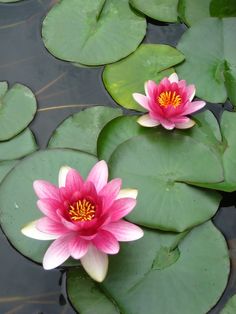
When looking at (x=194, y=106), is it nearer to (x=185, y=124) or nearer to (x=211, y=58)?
(x=185, y=124)

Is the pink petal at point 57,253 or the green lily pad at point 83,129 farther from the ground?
the green lily pad at point 83,129

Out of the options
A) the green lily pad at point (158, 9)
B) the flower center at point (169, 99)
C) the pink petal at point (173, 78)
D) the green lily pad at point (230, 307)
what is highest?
the green lily pad at point (158, 9)

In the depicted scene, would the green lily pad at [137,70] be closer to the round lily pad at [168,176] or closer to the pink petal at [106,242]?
the round lily pad at [168,176]

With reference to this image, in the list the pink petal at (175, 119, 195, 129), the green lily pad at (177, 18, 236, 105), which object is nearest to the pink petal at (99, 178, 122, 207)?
the pink petal at (175, 119, 195, 129)

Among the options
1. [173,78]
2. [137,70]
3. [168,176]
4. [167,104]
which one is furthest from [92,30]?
[168,176]

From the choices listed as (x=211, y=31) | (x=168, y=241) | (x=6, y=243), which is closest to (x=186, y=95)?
(x=211, y=31)

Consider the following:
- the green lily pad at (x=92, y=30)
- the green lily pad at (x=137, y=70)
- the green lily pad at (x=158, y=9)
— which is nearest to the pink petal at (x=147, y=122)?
the green lily pad at (x=137, y=70)
